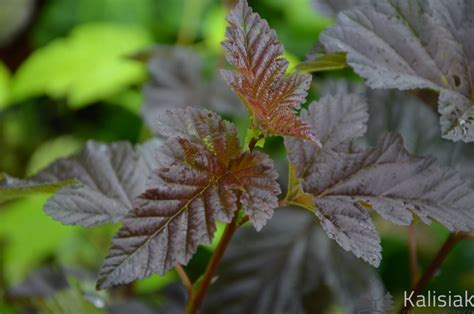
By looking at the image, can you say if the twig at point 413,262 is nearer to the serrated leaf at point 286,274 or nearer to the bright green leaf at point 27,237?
the serrated leaf at point 286,274

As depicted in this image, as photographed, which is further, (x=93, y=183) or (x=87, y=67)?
(x=87, y=67)

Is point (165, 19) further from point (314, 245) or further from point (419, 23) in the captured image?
point (419, 23)

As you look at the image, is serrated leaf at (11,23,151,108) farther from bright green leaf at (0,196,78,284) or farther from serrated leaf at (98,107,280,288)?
serrated leaf at (98,107,280,288)

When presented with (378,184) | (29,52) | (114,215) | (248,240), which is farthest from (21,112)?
(378,184)

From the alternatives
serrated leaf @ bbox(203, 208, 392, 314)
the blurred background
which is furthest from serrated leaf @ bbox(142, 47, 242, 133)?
serrated leaf @ bbox(203, 208, 392, 314)

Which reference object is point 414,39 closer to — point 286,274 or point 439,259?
point 439,259

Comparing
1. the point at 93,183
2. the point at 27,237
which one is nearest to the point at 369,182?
the point at 93,183
